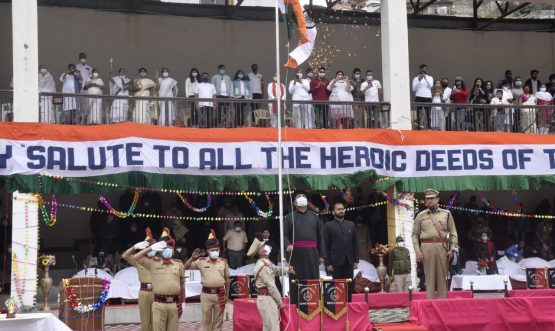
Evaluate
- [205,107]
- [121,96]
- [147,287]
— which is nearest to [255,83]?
[205,107]

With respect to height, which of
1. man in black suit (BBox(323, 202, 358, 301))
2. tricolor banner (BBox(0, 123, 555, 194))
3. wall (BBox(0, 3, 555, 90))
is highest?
wall (BBox(0, 3, 555, 90))

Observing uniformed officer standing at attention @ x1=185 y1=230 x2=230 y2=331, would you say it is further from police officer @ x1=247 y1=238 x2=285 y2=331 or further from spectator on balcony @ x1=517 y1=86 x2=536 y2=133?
spectator on balcony @ x1=517 y1=86 x2=536 y2=133

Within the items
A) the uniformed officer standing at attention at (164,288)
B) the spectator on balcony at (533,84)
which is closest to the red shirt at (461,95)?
the spectator on balcony at (533,84)

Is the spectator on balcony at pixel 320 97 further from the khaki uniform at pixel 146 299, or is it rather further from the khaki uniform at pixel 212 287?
the khaki uniform at pixel 146 299

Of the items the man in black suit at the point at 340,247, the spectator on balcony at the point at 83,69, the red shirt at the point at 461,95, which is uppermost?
the spectator on balcony at the point at 83,69

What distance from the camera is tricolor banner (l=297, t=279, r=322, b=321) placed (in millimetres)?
13484

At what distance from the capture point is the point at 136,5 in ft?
82.8

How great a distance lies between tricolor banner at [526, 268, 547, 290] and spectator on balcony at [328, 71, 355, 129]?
21.8 feet

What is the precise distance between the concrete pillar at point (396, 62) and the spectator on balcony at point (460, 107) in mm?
1903

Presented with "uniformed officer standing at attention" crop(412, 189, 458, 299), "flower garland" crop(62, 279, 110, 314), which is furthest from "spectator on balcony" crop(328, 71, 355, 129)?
"flower garland" crop(62, 279, 110, 314)

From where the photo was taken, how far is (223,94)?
22500mm

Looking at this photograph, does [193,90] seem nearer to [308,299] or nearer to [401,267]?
[401,267]

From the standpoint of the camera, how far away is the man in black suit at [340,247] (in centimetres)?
1489

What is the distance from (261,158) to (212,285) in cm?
622
